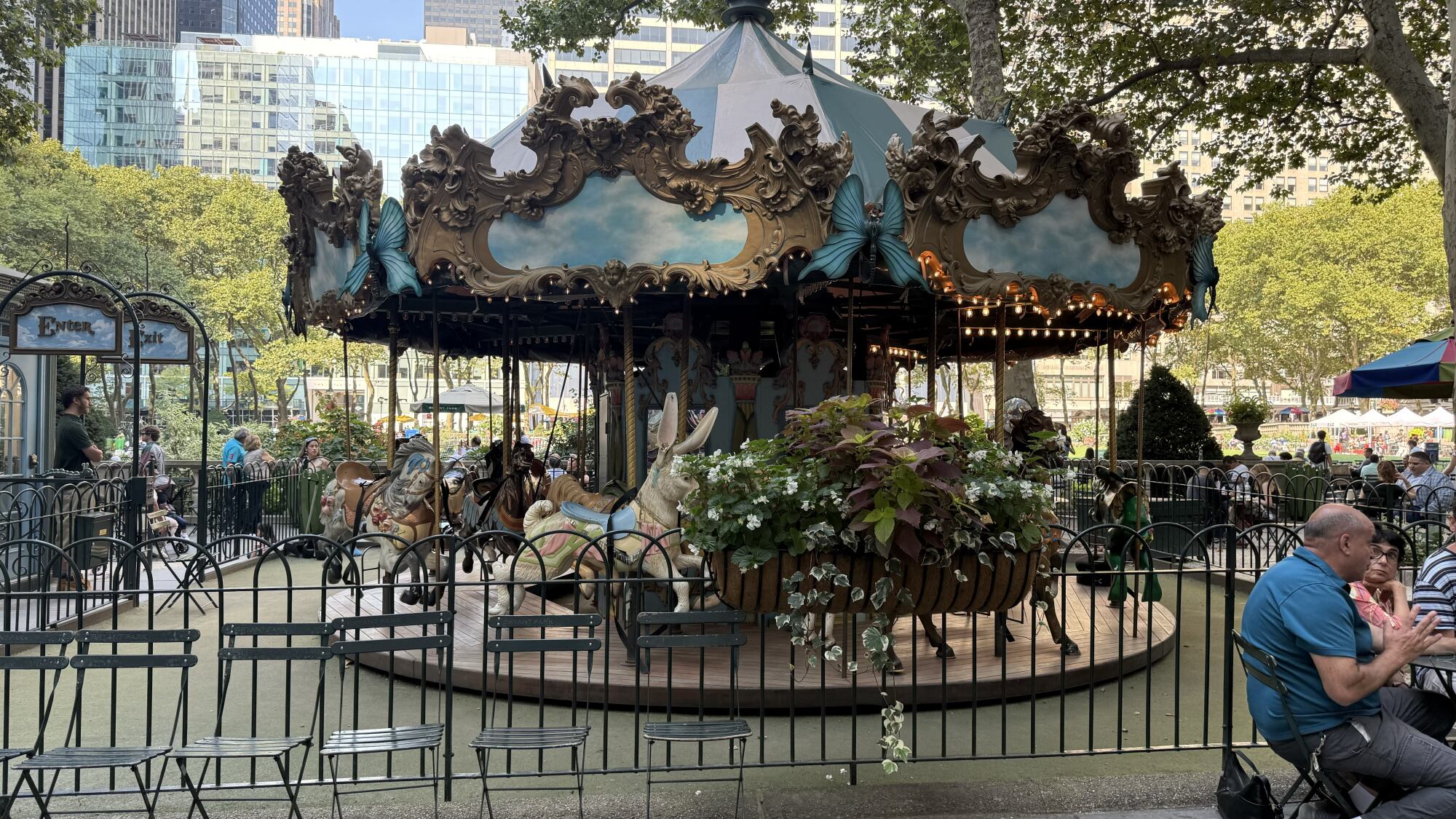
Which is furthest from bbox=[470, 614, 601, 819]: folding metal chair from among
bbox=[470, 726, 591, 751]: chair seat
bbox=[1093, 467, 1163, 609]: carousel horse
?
bbox=[1093, 467, 1163, 609]: carousel horse

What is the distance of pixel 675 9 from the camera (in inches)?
873

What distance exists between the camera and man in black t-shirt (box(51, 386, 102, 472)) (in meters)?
11.6

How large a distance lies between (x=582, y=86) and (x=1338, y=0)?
1419 centimetres

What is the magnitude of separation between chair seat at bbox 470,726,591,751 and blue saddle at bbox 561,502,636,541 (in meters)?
2.71

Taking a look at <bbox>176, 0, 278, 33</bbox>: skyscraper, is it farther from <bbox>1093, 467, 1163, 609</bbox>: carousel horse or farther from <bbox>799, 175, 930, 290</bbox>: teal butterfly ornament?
<bbox>1093, 467, 1163, 609</bbox>: carousel horse

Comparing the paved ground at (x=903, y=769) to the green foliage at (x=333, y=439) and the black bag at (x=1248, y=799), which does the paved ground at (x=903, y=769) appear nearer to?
the black bag at (x=1248, y=799)

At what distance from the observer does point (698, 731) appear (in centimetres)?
487

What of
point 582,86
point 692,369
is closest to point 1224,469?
point 692,369

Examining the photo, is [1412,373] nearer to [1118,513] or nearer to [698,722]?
[1118,513]

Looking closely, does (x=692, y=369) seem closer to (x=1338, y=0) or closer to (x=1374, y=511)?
(x=1374, y=511)

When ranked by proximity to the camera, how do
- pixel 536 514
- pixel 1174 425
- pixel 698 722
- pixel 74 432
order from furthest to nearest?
pixel 1174 425, pixel 74 432, pixel 536 514, pixel 698 722

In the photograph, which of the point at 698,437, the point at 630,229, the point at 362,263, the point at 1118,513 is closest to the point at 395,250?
the point at 362,263

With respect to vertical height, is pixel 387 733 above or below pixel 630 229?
below

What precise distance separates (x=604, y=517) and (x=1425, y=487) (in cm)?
1234
